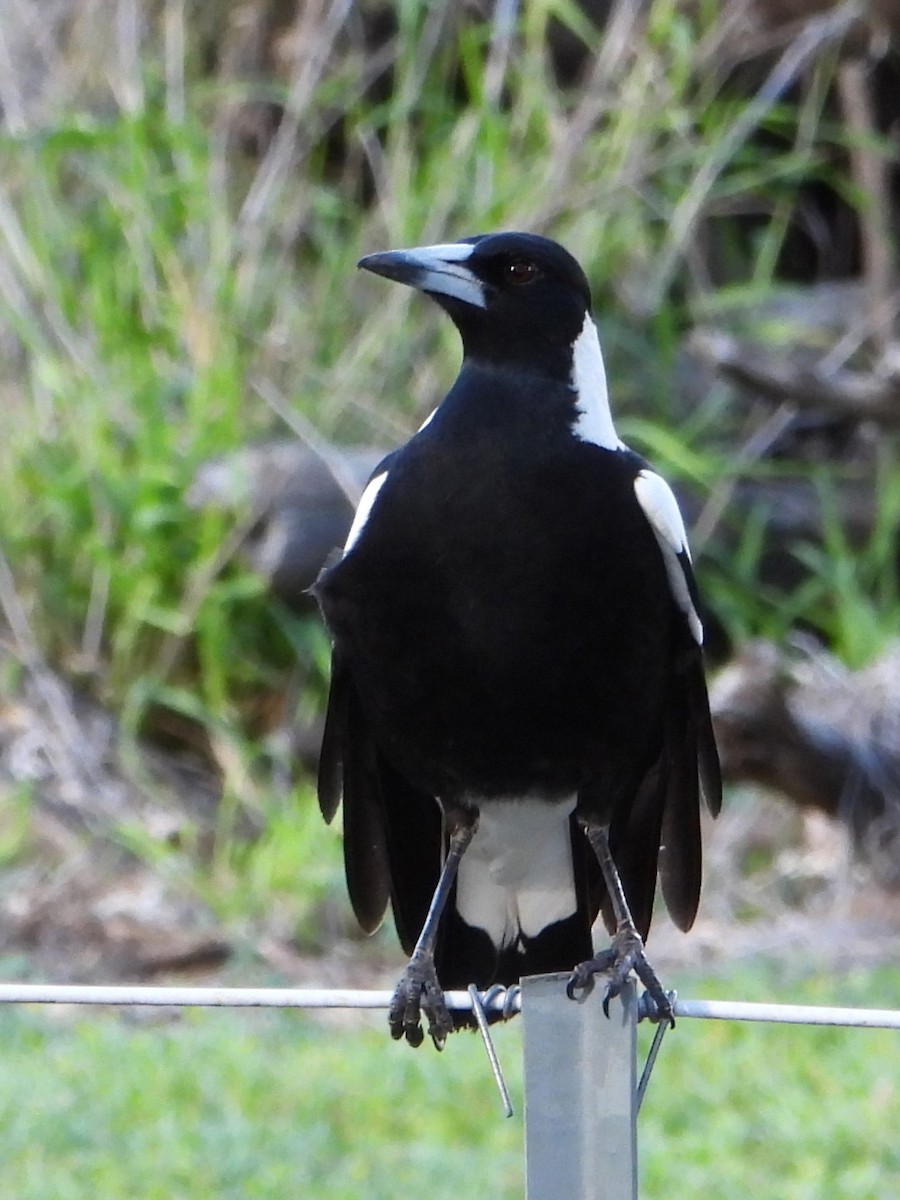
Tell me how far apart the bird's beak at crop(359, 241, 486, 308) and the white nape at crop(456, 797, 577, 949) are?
0.66 metres

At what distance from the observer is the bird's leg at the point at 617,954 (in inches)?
73.6

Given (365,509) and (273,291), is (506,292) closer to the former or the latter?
(365,509)

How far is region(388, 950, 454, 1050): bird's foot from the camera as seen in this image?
92.9 inches

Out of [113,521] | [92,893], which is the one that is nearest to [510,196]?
[113,521]

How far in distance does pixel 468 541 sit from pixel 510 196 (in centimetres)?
364

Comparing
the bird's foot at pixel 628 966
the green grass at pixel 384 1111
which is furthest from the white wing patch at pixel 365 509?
the green grass at pixel 384 1111

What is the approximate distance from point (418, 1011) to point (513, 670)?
411 millimetres

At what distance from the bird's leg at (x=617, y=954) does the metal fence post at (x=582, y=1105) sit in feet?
0.48

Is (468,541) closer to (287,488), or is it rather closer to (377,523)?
(377,523)

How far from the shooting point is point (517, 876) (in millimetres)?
2682

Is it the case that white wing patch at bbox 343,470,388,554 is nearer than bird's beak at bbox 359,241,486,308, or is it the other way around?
white wing patch at bbox 343,470,388,554

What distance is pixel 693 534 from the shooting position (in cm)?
564

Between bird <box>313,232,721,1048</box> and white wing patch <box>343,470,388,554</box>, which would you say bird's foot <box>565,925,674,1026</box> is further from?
white wing patch <box>343,470,388,554</box>

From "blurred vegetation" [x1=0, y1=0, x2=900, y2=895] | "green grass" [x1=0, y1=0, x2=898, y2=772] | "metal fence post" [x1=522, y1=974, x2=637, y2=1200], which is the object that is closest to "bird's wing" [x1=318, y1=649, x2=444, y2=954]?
"metal fence post" [x1=522, y1=974, x2=637, y2=1200]
